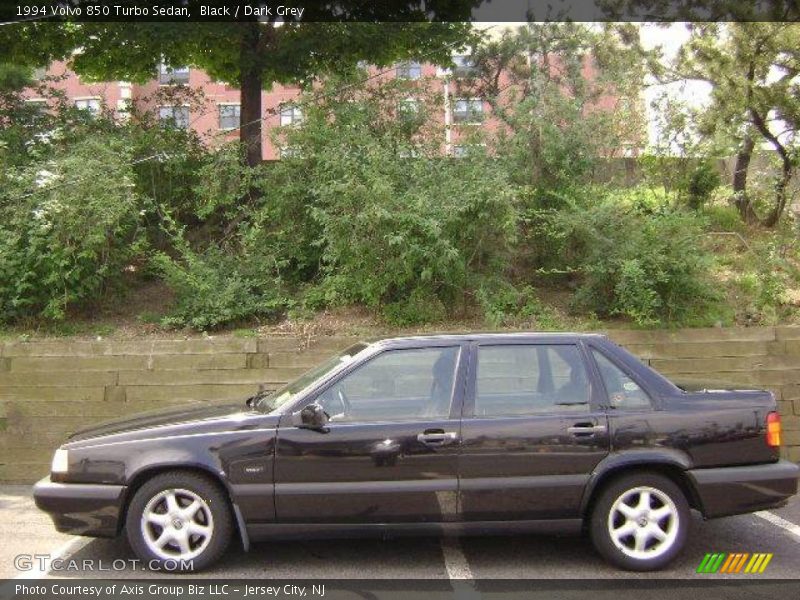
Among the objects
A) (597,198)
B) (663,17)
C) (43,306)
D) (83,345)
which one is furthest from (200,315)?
(663,17)

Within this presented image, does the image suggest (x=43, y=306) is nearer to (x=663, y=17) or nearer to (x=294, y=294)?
(x=294, y=294)

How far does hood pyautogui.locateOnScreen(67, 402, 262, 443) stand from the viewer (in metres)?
4.92

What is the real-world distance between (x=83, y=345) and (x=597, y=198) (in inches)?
245

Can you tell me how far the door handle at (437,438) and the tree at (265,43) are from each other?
6.45 metres

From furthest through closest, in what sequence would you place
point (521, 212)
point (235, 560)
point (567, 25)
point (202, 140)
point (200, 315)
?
point (567, 25) < point (202, 140) < point (521, 212) < point (200, 315) < point (235, 560)

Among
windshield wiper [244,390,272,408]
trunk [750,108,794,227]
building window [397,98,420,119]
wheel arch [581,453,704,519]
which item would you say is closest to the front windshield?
windshield wiper [244,390,272,408]

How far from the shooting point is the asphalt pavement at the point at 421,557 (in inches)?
188

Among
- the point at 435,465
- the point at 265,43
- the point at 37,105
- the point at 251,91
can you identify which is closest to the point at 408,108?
the point at 265,43

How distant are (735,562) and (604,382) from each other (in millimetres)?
1520

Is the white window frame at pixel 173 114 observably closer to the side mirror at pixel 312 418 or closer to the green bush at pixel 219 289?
the green bush at pixel 219 289

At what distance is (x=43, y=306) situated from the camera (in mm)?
8430

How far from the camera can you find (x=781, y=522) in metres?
5.82

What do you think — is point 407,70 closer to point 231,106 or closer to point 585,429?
point 231,106

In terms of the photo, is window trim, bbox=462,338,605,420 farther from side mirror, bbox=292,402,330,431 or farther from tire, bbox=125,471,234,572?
tire, bbox=125,471,234,572
